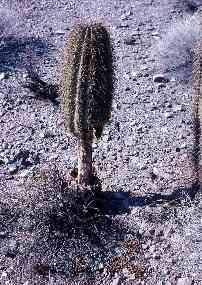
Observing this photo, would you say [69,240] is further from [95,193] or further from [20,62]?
[20,62]

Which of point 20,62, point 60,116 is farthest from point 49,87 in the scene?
point 20,62

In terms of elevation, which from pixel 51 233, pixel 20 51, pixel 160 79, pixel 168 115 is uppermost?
pixel 20 51

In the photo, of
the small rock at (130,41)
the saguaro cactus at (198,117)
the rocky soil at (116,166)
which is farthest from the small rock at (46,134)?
the small rock at (130,41)

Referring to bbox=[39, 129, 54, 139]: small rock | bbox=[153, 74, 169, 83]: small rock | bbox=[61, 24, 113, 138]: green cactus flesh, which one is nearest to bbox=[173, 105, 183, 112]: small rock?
bbox=[153, 74, 169, 83]: small rock

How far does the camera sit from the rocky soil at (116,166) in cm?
580

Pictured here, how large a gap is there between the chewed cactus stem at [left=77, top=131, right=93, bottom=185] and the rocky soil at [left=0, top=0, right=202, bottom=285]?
1.14 ft

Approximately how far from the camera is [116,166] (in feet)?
23.0

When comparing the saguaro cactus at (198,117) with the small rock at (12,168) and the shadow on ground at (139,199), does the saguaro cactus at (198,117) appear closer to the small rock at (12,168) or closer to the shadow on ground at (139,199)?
the shadow on ground at (139,199)

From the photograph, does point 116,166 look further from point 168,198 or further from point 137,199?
point 168,198

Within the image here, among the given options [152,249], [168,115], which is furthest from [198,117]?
[152,249]

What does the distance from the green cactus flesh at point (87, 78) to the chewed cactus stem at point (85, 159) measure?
0.77 feet

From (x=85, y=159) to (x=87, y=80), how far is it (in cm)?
106

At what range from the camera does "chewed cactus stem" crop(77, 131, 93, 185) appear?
19.7 feet

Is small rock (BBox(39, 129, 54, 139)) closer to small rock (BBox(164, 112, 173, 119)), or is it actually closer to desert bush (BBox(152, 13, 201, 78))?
small rock (BBox(164, 112, 173, 119))
